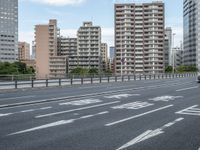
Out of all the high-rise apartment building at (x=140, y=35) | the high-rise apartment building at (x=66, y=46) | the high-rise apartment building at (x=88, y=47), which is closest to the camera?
the high-rise apartment building at (x=140, y=35)

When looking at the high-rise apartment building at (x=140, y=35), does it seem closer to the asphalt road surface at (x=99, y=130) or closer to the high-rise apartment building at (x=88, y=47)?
the high-rise apartment building at (x=88, y=47)

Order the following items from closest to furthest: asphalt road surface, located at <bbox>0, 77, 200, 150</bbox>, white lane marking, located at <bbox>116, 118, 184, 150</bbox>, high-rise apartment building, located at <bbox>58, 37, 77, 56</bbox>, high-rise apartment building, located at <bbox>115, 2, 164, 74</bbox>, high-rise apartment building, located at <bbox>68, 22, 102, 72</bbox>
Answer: asphalt road surface, located at <bbox>0, 77, 200, 150</bbox>
white lane marking, located at <bbox>116, 118, 184, 150</bbox>
high-rise apartment building, located at <bbox>115, 2, 164, 74</bbox>
high-rise apartment building, located at <bbox>68, 22, 102, 72</bbox>
high-rise apartment building, located at <bbox>58, 37, 77, 56</bbox>

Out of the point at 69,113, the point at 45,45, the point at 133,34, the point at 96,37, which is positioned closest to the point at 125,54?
the point at 133,34

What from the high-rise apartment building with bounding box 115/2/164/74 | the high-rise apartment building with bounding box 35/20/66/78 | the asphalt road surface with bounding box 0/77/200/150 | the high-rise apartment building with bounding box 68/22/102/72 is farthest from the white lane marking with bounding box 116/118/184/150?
the high-rise apartment building with bounding box 68/22/102/72

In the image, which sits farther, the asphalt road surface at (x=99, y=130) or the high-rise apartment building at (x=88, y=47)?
the high-rise apartment building at (x=88, y=47)

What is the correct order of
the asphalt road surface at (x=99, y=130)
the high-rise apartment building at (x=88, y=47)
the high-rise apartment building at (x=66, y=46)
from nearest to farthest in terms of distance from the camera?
the asphalt road surface at (x=99, y=130) < the high-rise apartment building at (x=88, y=47) < the high-rise apartment building at (x=66, y=46)

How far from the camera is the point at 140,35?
161 metres

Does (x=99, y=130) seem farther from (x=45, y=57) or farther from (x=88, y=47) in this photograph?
(x=88, y=47)

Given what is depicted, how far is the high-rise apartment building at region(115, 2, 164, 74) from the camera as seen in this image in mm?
155000

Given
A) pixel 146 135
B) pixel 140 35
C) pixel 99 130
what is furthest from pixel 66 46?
pixel 146 135

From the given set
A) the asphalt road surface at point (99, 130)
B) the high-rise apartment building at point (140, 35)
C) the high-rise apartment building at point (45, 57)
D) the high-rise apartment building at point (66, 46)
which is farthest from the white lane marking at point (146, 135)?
the high-rise apartment building at point (66, 46)

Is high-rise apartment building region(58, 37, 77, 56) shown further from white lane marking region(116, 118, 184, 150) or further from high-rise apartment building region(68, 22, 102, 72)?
white lane marking region(116, 118, 184, 150)

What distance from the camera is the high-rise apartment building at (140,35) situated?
509 feet

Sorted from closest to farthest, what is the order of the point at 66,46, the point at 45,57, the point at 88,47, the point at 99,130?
the point at 99,130
the point at 45,57
the point at 88,47
the point at 66,46
